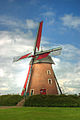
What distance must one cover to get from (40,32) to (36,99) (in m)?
13.4

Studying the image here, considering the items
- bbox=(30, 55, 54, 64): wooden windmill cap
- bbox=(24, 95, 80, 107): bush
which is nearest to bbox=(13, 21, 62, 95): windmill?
bbox=(30, 55, 54, 64): wooden windmill cap

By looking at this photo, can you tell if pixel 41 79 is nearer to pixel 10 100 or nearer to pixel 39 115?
pixel 10 100

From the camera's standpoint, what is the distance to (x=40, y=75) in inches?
1224

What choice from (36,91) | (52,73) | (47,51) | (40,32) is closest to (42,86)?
(36,91)

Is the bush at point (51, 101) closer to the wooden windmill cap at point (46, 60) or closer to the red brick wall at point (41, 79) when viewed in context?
the red brick wall at point (41, 79)

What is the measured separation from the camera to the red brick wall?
30500 millimetres

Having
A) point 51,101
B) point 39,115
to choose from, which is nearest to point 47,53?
point 51,101

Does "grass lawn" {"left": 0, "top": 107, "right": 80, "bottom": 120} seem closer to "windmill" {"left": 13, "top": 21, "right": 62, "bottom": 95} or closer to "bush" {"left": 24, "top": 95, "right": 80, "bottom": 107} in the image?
"bush" {"left": 24, "top": 95, "right": 80, "bottom": 107}

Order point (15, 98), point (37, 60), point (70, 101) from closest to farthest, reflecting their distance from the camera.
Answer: point (70, 101)
point (15, 98)
point (37, 60)

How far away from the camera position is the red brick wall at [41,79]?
100 ft

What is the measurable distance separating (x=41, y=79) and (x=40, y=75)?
2.52 ft

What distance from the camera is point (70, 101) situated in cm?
2584

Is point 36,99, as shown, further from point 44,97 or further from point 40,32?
point 40,32

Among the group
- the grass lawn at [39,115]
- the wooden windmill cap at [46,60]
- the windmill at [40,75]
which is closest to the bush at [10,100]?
the windmill at [40,75]
